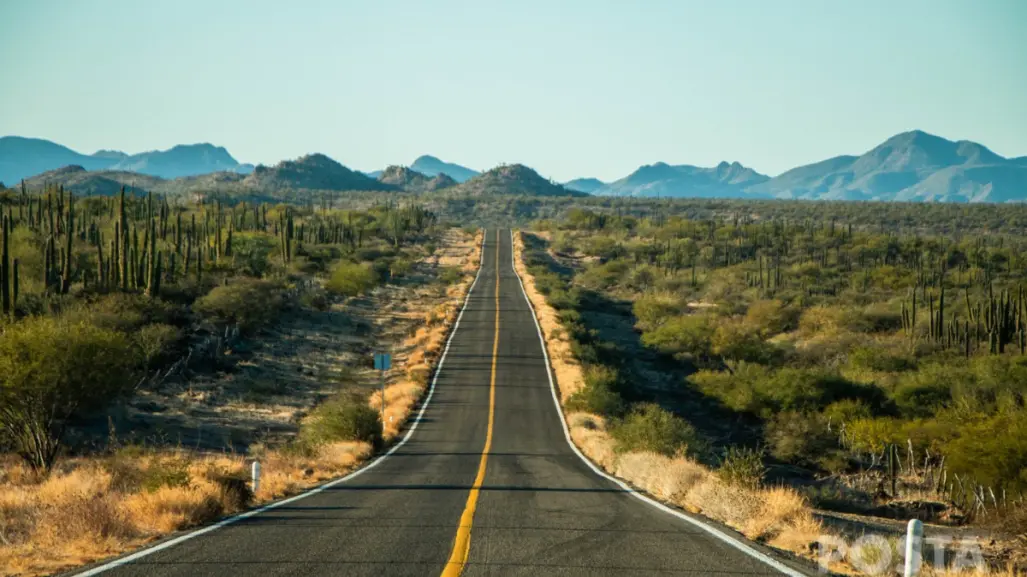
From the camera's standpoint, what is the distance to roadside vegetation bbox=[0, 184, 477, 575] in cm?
993

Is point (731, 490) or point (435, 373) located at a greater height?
point (731, 490)

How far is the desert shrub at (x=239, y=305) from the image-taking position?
148 feet

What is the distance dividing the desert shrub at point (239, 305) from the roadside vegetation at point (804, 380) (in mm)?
18109

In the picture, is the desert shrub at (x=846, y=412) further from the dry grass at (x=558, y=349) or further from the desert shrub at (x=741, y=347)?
the desert shrub at (x=741, y=347)

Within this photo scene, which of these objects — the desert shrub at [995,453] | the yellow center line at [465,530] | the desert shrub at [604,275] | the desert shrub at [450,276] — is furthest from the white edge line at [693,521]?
the desert shrub at [604,275]

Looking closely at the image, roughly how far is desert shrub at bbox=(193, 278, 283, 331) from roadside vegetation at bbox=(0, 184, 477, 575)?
0.10 meters

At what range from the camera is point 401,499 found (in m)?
12.6

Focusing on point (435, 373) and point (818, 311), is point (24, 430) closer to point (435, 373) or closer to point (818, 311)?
point (435, 373)

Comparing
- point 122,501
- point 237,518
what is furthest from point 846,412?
point 122,501

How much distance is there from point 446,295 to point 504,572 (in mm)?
66930

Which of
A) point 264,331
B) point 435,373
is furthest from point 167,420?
point 264,331

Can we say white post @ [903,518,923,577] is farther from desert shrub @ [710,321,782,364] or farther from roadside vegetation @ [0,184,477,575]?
desert shrub @ [710,321,782,364]

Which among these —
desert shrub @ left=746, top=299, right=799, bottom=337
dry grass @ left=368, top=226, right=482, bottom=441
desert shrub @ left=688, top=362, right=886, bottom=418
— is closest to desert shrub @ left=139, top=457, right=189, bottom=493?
dry grass @ left=368, top=226, right=482, bottom=441

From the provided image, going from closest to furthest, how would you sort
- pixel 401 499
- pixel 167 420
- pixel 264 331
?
pixel 401 499 < pixel 167 420 < pixel 264 331
